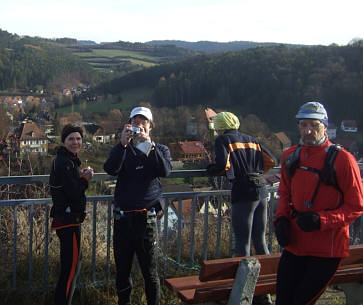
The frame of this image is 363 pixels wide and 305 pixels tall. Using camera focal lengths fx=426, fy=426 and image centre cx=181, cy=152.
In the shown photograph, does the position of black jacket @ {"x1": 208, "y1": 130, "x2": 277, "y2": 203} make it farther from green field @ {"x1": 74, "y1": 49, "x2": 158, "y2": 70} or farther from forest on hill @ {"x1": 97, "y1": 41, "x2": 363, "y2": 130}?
green field @ {"x1": 74, "y1": 49, "x2": 158, "y2": 70}

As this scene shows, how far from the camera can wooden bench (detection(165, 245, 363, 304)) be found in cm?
269

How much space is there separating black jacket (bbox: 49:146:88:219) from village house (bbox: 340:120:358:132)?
62.4 meters

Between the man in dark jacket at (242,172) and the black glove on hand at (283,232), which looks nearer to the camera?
the black glove on hand at (283,232)

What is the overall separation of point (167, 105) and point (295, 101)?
887 inches

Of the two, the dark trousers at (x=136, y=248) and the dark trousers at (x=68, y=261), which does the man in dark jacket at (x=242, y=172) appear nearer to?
the dark trousers at (x=136, y=248)

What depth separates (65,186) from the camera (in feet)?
10.4

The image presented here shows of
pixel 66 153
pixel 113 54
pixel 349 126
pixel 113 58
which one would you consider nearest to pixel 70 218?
pixel 66 153

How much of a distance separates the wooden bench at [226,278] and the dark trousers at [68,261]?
0.74m

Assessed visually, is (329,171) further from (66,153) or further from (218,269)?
(66,153)

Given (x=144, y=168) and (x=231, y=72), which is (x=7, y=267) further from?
(x=231, y=72)

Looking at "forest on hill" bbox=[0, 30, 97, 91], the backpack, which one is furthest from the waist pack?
"forest on hill" bbox=[0, 30, 97, 91]

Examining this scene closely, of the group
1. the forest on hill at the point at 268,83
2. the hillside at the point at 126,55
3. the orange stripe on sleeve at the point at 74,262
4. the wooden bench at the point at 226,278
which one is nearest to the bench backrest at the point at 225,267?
the wooden bench at the point at 226,278

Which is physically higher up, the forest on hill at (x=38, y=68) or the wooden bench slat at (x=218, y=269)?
the forest on hill at (x=38, y=68)

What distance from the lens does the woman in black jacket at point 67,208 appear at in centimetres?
318
